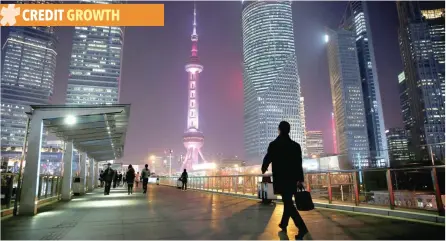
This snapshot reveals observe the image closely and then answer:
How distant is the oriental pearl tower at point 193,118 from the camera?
12681 centimetres

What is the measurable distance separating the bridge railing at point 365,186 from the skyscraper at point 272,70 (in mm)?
173713

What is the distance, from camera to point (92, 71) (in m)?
190

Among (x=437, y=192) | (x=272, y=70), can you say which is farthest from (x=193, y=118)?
(x=437, y=192)

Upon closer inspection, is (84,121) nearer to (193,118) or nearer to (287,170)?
(287,170)

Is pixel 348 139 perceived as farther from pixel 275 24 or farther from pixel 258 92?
pixel 275 24

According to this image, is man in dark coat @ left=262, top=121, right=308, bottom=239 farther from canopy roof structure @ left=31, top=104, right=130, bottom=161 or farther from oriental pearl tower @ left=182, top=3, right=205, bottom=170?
oriental pearl tower @ left=182, top=3, right=205, bottom=170

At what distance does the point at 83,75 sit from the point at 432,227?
20233 cm

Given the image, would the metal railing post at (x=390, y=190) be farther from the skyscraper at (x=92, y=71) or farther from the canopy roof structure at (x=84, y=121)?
the skyscraper at (x=92, y=71)

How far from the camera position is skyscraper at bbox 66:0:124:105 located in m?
180

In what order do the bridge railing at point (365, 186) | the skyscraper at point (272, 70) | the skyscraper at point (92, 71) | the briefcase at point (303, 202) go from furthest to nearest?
1. the skyscraper at point (272, 70)
2. the skyscraper at point (92, 71)
3. the bridge railing at point (365, 186)
4. the briefcase at point (303, 202)

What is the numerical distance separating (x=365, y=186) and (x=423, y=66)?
450ft

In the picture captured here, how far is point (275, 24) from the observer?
633 feet

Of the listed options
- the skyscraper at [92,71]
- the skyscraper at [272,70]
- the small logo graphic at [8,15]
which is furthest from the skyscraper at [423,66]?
the skyscraper at [92,71]

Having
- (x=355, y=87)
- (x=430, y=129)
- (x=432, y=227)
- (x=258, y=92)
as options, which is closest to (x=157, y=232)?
(x=432, y=227)
